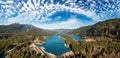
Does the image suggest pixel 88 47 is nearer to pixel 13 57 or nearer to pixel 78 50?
pixel 78 50

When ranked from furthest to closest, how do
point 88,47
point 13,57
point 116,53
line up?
point 88,47, point 116,53, point 13,57

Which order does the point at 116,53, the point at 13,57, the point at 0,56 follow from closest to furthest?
the point at 13,57
the point at 116,53
the point at 0,56

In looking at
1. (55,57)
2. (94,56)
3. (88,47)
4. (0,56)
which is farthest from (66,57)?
(0,56)

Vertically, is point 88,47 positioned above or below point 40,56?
below

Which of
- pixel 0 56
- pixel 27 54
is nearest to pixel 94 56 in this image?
pixel 27 54

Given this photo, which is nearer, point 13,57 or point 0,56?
point 13,57

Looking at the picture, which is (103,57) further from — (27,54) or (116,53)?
(27,54)

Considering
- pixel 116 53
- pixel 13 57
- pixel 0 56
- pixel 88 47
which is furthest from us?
pixel 88 47

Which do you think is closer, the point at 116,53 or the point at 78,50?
the point at 116,53

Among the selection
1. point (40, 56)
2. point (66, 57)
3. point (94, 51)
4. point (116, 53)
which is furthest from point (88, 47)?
point (40, 56)
